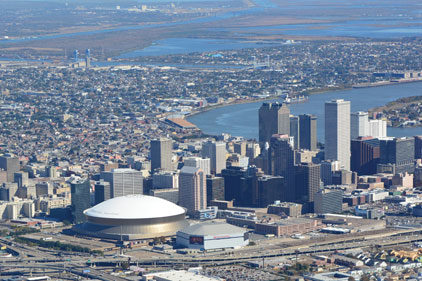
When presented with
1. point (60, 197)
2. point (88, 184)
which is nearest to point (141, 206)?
point (88, 184)

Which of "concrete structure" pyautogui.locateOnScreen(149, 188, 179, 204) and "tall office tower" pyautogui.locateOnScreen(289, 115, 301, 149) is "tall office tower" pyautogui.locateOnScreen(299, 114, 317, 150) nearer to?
"tall office tower" pyautogui.locateOnScreen(289, 115, 301, 149)

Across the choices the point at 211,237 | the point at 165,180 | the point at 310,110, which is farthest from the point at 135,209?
the point at 310,110

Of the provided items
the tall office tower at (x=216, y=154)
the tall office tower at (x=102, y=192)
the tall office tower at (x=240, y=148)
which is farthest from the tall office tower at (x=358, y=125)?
the tall office tower at (x=102, y=192)

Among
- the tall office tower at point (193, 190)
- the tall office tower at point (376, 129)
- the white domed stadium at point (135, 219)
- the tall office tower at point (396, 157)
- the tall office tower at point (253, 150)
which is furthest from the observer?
the tall office tower at point (376, 129)

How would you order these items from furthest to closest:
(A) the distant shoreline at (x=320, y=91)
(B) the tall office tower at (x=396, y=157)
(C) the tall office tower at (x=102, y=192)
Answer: (A) the distant shoreline at (x=320, y=91), (B) the tall office tower at (x=396, y=157), (C) the tall office tower at (x=102, y=192)

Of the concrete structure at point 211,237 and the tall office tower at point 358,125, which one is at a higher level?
the tall office tower at point 358,125

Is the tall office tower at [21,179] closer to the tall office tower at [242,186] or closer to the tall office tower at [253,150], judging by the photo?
the tall office tower at [242,186]
